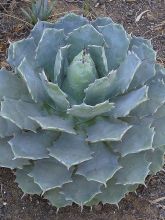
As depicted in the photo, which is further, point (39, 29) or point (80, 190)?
point (39, 29)

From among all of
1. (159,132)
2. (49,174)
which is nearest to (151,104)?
(159,132)

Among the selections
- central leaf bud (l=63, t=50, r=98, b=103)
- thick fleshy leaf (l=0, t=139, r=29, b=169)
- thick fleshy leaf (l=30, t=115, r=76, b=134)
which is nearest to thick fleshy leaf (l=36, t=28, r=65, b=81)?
central leaf bud (l=63, t=50, r=98, b=103)

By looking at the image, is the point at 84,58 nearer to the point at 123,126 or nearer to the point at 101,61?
the point at 101,61

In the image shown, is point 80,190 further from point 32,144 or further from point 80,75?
point 80,75

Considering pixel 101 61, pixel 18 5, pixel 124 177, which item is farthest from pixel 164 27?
pixel 124 177

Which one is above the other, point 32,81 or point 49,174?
point 32,81

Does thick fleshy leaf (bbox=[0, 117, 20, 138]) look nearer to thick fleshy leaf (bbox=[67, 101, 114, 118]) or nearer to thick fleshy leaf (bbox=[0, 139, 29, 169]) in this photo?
thick fleshy leaf (bbox=[0, 139, 29, 169])

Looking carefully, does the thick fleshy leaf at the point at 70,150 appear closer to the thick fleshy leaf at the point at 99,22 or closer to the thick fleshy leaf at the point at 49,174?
the thick fleshy leaf at the point at 49,174
